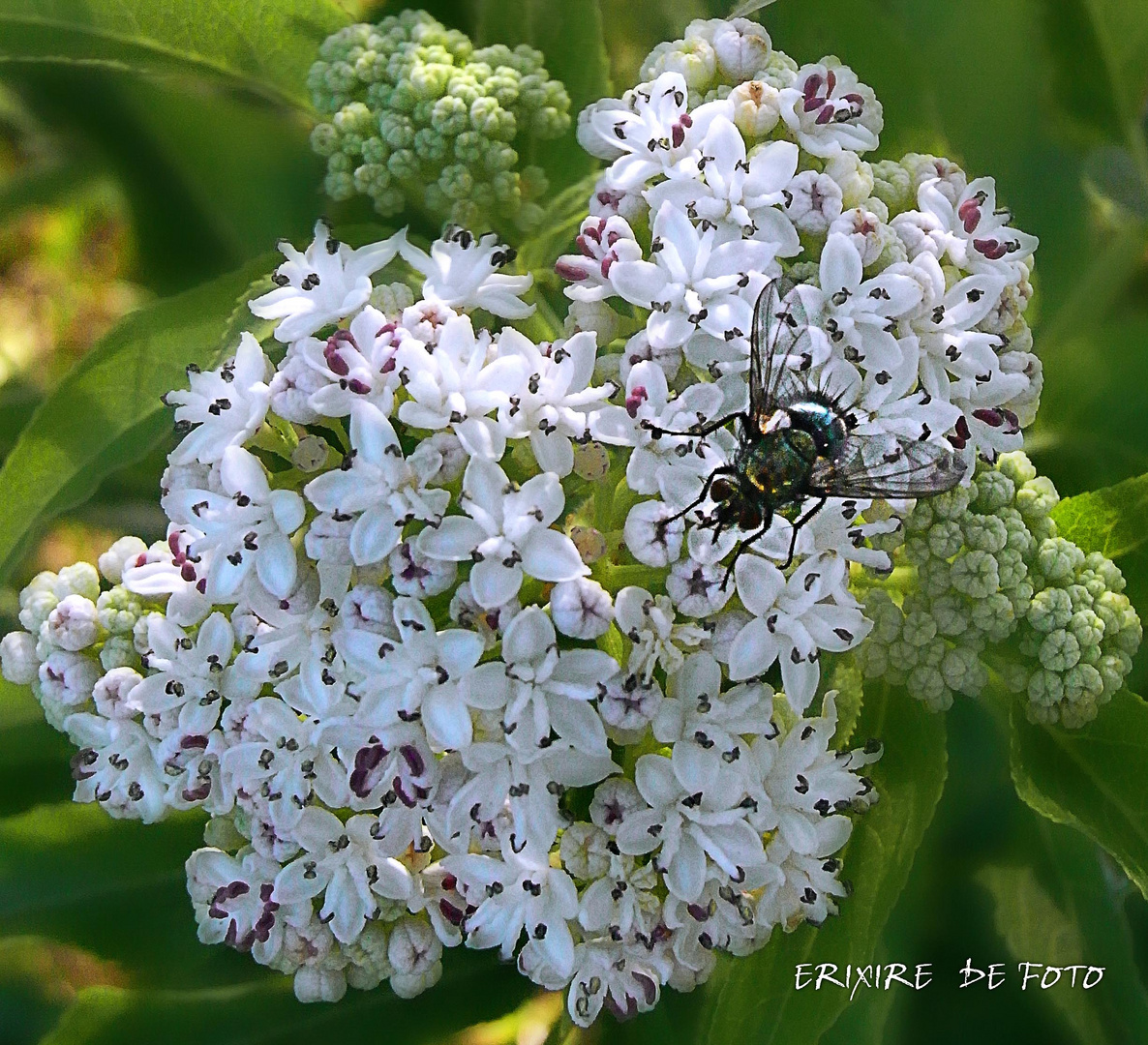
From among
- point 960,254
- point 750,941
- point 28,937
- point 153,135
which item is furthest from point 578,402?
point 153,135

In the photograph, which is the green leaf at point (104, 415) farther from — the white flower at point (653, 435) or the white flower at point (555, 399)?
the white flower at point (653, 435)

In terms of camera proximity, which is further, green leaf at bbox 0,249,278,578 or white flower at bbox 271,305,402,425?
green leaf at bbox 0,249,278,578

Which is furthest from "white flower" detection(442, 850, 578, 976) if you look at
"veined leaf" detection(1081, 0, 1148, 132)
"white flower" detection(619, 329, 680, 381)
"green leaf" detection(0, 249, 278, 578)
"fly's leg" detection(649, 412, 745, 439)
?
"veined leaf" detection(1081, 0, 1148, 132)

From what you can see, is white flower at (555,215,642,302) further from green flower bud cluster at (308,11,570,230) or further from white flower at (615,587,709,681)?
white flower at (615,587,709,681)

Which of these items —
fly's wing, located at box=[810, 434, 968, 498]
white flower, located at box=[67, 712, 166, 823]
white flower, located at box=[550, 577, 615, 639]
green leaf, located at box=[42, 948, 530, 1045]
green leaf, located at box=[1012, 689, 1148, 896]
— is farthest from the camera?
green leaf, located at box=[42, 948, 530, 1045]

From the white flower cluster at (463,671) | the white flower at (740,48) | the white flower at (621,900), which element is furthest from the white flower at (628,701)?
the white flower at (740,48)
